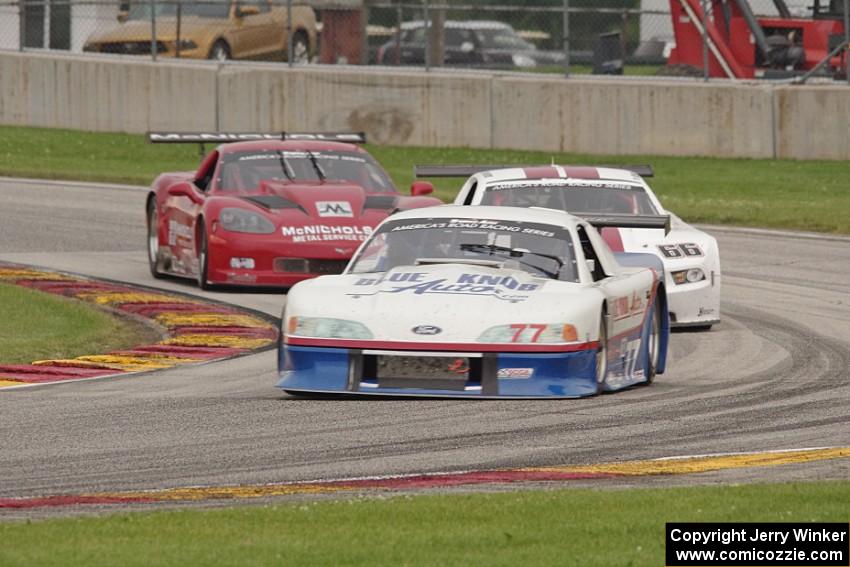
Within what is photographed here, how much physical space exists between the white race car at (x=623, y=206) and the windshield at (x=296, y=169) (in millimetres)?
1627

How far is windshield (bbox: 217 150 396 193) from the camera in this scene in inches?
705

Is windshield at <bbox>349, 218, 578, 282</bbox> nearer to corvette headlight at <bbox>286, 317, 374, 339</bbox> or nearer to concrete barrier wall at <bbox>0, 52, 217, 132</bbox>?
corvette headlight at <bbox>286, 317, 374, 339</bbox>

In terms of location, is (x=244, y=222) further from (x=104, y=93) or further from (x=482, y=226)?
(x=104, y=93)

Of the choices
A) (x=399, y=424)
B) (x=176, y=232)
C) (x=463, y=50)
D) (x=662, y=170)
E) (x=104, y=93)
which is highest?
(x=463, y=50)

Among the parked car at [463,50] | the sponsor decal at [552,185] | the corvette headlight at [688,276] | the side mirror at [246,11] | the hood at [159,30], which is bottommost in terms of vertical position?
the corvette headlight at [688,276]

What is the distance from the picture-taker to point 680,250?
15.1 m

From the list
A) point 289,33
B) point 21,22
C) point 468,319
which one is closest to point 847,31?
point 289,33

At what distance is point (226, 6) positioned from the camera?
36.1 meters

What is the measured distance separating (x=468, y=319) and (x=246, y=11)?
26.0 m

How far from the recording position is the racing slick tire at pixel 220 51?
35.8 metres

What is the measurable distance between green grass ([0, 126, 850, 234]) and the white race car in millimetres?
7692

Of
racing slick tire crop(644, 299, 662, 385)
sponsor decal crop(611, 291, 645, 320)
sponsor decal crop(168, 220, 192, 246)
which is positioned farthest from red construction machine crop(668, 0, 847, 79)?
sponsor decal crop(611, 291, 645, 320)

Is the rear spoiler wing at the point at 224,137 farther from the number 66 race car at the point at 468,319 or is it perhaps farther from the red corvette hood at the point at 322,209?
the number 66 race car at the point at 468,319

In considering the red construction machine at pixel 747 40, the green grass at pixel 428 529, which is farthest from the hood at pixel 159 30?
the green grass at pixel 428 529
